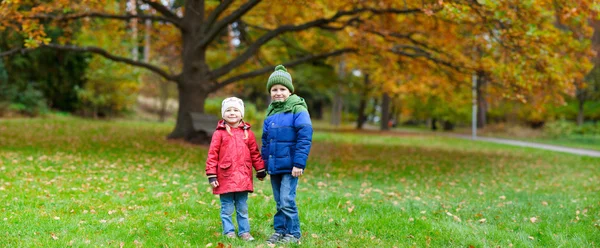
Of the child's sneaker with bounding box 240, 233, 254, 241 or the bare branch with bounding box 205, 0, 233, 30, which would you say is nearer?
the child's sneaker with bounding box 240, 233, 254, 241

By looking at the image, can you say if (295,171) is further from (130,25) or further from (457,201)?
(130,25)

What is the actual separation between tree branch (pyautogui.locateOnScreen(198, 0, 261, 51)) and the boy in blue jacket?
26.8 ft

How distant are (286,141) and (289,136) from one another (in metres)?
0.06

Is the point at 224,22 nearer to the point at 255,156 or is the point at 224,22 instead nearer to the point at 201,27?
the point at 201,27

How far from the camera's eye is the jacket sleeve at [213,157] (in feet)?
15.4

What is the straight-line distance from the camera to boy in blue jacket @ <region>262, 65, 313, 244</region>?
15.3 ft

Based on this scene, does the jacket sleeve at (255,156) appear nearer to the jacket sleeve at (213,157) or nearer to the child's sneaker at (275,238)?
the jacket sleeve at (213,157)

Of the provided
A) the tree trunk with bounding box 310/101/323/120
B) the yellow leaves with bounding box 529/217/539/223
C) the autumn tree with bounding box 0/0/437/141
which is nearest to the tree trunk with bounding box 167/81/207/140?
the autumn tree with bounding box 0/0/437/141

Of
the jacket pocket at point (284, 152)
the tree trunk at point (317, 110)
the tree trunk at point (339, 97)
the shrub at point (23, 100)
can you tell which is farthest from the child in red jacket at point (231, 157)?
the tree trunk at point (317, 110)

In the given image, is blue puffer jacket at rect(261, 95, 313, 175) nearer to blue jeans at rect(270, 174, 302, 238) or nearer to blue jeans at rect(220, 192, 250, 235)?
blue jeans at rect(270, 174, 302, 238)

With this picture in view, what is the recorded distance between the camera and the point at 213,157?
15.6 ft

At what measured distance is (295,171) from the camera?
15.2 ft

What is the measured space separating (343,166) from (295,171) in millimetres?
7440

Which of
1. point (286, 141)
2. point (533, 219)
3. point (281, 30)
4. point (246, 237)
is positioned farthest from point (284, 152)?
point (281, 30)
